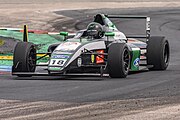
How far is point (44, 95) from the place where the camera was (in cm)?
1041

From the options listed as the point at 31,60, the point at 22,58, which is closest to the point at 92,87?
the point at 22,58

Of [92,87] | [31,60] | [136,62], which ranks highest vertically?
[31,60]

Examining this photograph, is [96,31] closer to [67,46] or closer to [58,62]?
[67,46]

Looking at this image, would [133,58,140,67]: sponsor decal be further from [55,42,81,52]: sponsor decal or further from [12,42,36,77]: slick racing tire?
[12,42,36,77]: slick racing tire

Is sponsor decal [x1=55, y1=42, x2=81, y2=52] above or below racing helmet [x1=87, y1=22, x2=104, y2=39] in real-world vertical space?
below

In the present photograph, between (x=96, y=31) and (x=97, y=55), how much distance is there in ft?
3.35

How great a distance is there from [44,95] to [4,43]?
9.89 metres

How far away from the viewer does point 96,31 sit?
564 inches

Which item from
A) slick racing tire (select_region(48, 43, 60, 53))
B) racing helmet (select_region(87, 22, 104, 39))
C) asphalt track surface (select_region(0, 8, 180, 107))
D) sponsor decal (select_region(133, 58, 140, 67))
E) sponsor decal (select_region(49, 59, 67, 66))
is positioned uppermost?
racing helmet (select_region(87, 22, 104, 39))

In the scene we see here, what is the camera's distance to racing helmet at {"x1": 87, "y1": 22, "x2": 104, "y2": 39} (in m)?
14.3

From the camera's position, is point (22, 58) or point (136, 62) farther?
point (136, 62)

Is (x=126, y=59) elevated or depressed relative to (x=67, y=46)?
depressed

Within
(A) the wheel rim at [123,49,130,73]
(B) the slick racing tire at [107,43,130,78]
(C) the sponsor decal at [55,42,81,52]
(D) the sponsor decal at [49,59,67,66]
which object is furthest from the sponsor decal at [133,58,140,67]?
(D) the sponsor decal at [49,59,67,66]

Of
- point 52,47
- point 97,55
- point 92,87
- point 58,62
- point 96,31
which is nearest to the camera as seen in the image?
point 92,87
